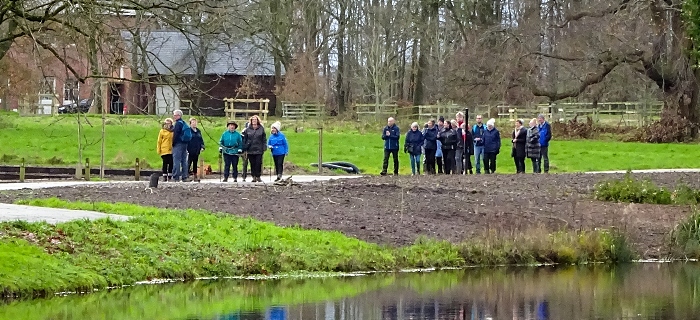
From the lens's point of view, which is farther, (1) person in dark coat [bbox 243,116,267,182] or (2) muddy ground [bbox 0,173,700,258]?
(1) person in dark coat [bbox 243,116,267,182]

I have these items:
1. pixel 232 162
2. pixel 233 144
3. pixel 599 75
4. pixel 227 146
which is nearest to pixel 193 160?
pixel 232 162

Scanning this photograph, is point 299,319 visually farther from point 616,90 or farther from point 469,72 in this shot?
point 616,90

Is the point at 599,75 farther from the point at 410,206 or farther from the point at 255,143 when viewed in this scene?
the point at 410,206

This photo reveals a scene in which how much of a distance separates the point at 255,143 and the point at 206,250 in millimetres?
11284

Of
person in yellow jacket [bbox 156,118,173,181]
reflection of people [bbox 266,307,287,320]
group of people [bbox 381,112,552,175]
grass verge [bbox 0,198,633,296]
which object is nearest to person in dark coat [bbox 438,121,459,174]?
group of people [bbox 381,112,552,175]

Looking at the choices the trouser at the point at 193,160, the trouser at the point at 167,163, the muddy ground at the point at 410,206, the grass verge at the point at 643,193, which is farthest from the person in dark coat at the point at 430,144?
the trouser at the point at 167,163

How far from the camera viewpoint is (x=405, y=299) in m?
16.2

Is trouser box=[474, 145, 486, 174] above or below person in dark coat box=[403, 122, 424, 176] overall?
below

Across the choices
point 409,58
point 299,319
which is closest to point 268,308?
point 299,319

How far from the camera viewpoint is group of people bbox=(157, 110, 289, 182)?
97.4 ft

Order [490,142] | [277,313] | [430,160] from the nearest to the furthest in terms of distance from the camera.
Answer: [277,313]
[490,142]
[430,160]

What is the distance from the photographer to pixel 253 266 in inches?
746

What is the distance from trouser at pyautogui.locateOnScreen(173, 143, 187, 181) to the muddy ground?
2326 millimetres

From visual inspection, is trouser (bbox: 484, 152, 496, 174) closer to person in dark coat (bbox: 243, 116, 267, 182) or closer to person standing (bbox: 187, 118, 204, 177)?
person in dark coat (bbox: 243, 116, 267, 182)
